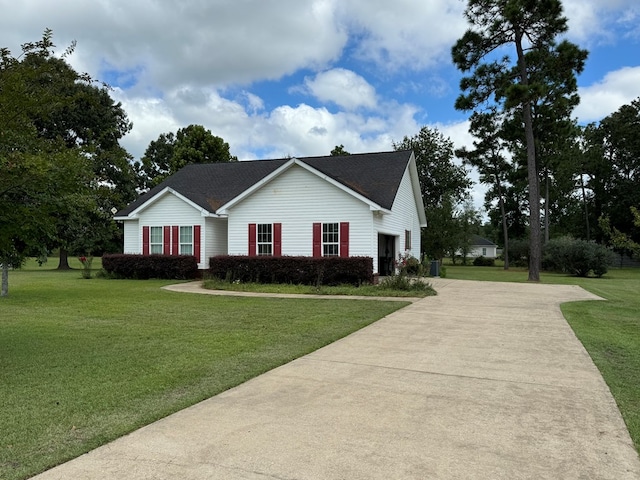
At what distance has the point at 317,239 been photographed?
18.3 metres

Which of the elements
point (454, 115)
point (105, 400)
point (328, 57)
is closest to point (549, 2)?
point (454, 115)

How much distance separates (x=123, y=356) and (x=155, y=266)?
49.0ft

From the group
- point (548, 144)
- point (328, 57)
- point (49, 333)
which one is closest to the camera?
point (49, 333)

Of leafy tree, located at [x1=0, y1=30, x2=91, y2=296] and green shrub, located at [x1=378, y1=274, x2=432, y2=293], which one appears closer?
leafy tree, located at [x1=0, y1=30, x2=91, y2=296]

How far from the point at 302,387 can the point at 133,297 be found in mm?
10034

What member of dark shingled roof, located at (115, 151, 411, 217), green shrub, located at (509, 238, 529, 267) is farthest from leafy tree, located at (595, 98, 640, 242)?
dark shingled roof, located at (115, 151, 411, 217)

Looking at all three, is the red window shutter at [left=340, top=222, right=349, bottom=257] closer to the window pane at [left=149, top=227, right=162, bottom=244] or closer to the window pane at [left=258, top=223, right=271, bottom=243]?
the window pane at [left=258, top=223, right=271, bottom=243]

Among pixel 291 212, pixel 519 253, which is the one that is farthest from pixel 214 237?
pixel 519 253

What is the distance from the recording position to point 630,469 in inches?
119

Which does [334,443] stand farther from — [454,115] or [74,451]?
[454,115]

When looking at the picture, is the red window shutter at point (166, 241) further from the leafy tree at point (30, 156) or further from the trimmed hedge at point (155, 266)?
the leafy tree at point (30, 156)

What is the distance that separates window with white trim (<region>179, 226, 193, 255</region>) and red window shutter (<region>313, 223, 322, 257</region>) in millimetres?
6412

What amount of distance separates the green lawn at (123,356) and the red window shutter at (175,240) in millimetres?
8875

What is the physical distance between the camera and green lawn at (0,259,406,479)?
3.65 m
